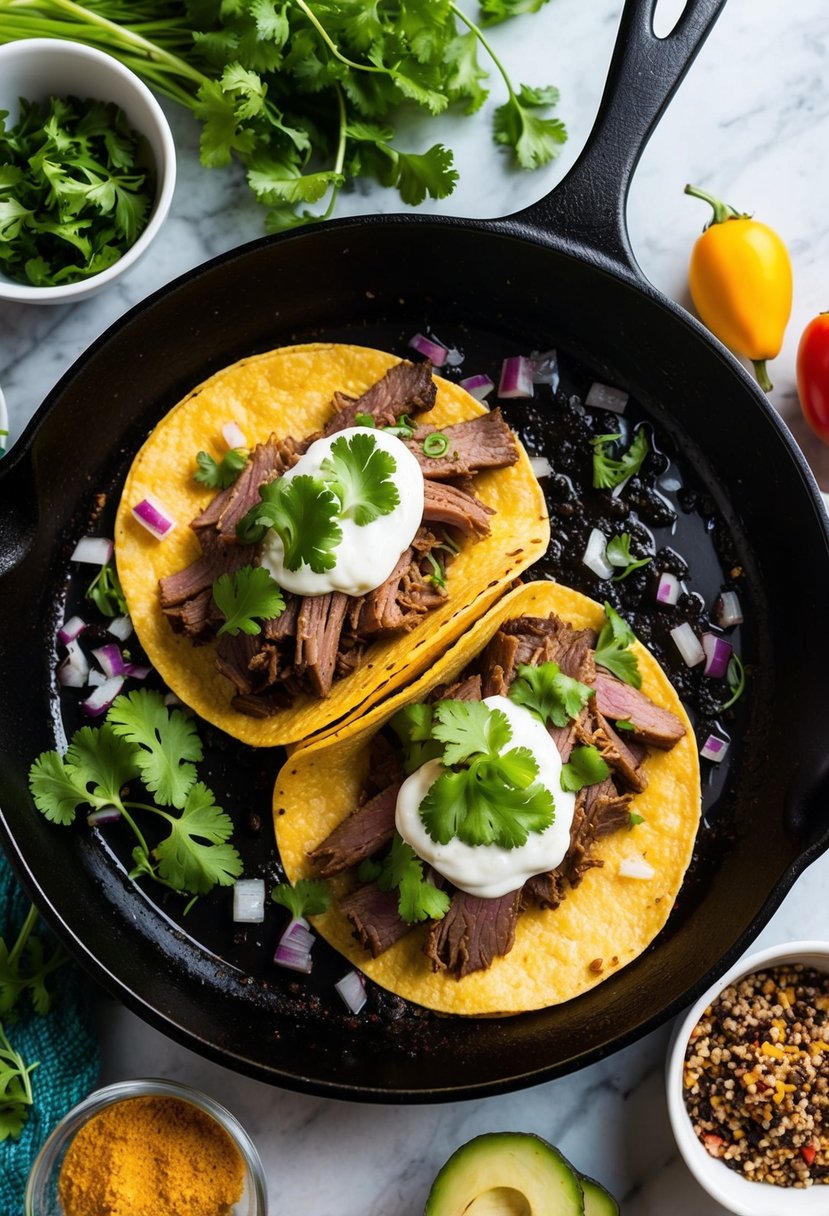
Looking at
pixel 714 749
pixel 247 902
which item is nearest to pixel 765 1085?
pixel 714 749

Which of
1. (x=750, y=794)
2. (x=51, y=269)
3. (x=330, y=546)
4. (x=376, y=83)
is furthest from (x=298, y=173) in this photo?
(x=750, y=794)

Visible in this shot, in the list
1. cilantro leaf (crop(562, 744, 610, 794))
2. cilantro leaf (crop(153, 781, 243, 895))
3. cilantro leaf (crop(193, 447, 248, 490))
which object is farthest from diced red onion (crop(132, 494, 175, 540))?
cilantro leaf (crop(562, 744, 610, 794))

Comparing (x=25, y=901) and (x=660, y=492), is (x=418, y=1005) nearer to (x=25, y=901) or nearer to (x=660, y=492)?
(x=25, y=901)

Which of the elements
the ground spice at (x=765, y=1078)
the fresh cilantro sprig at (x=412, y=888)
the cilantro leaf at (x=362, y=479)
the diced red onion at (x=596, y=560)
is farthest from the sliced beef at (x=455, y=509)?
the ground spice at (x=765, y=1078)

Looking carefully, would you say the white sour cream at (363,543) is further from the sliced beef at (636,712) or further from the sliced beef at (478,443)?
the sliced beef at (636,712)

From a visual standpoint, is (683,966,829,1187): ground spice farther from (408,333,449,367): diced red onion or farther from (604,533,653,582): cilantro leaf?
(408,333,449,367): diced red onion
